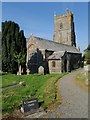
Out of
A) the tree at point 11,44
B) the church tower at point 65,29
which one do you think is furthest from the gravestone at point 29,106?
the church tower at point 65,29

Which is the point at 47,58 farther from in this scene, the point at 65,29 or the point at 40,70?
the point at 65,29

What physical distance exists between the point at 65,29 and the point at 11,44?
30.1 meters

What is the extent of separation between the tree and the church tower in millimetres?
26844

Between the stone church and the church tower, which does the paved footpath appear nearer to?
the stone church

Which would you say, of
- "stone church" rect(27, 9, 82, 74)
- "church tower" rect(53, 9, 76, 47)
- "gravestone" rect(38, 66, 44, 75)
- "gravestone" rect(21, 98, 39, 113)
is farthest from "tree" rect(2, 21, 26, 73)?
"church tower" rect(53, 9, 76, 47)

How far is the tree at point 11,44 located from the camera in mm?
36594

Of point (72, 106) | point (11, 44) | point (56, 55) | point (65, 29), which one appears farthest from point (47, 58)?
point (72, 106)

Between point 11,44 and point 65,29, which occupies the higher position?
point 65,29

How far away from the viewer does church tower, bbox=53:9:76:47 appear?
62656 millimetres

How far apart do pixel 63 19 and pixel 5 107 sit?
5468cm

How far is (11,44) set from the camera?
3709 cm

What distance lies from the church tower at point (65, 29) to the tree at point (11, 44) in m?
26.8

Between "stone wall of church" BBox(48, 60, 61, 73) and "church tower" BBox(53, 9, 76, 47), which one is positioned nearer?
"stone wall of church" BBox(48, 60, 61, 73)

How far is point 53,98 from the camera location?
14.5m
